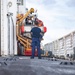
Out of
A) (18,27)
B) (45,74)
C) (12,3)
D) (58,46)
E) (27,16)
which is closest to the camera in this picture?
(45,74)

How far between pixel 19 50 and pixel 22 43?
53cm

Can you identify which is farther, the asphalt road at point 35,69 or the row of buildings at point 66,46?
the row of buildings at point 66,46

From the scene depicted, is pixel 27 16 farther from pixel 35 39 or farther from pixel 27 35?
pixel 35 39

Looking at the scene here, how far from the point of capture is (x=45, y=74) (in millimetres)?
3760

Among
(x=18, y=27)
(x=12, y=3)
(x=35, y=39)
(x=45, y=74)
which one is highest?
(x=12, y=3)

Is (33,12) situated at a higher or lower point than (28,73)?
higher

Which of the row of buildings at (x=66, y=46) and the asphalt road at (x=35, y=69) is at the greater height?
the row of buildings at (x=66, y=46)

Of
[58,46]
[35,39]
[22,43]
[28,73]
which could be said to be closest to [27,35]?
[22,43]

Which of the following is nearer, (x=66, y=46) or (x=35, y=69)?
(x=35, y=69)

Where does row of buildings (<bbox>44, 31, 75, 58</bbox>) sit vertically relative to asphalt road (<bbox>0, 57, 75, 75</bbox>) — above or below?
above

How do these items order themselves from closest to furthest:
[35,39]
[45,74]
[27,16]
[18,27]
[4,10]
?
[45,74] → [35,39] → [4,10] → [18,27] → [27,16]

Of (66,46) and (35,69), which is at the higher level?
(66,46)

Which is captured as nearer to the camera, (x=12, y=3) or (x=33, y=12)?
(x=12, y=3)

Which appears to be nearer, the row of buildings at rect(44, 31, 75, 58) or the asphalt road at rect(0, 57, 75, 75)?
the asphalt road at rect(0, 57, 75, 75)
